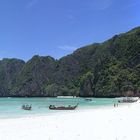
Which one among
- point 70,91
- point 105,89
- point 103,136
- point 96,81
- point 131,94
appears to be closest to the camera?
point 103,136

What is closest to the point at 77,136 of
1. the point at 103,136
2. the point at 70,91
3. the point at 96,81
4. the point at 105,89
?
the point at 103,136

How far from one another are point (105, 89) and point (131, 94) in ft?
50.6

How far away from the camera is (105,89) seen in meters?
166

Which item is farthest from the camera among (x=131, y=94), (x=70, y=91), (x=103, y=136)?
(x=70, y=91)

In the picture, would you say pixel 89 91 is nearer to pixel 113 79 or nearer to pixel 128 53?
pixel 113 79

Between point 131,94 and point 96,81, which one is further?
point 96,81

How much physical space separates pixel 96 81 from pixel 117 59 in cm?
1605

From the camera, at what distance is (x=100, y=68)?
18075 cm

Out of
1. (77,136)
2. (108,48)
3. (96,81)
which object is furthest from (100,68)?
(77,136)

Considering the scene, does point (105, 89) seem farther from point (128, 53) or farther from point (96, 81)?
point (128, 53)

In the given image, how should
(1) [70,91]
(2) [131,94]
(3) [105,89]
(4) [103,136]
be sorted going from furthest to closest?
1. (1) [70,91]
2. (3) [105,89]
3. (2) [131,94]
4. (4) [103,136]

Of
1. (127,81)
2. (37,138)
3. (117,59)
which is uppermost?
(117,59)

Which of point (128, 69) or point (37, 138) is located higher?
point (128, 69)

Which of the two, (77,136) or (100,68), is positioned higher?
(100,68)
